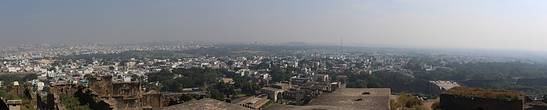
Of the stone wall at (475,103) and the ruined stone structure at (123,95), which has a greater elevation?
the ruined stone structure at (123,95)

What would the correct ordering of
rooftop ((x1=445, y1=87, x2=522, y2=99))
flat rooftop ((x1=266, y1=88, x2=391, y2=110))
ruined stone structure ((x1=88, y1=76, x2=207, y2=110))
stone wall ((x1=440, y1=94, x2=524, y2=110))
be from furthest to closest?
rooftop ((x1=445, y1=87, x2=522, y2=99))
stone wall ((x1=440, y1=94, x2=524, y2=110))
ruined stone structure ((x1=88, y1=76, x2=207, y2=110))
flat rooftop ((x1=266, y1=88, x2=391, y2=110))

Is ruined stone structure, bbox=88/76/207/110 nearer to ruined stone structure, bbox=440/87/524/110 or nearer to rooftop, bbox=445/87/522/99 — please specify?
ruined stone structure, bbox=440/87/524/110

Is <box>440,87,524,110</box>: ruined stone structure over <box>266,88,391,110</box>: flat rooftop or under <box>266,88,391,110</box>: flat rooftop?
under

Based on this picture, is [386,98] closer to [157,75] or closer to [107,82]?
[107,82]

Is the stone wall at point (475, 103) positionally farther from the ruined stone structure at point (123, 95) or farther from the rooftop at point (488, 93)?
the ruined stone structure at point (123, 95)

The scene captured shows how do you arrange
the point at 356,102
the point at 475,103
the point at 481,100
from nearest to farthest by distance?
1. the point at 356,102
2. the point at 481,100
3. the point at 475,103

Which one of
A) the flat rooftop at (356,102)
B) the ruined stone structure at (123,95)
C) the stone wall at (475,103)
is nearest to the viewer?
the flat rooftop at (356,102)

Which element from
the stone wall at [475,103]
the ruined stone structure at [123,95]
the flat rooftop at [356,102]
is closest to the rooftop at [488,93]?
the stone wall at [475,103]

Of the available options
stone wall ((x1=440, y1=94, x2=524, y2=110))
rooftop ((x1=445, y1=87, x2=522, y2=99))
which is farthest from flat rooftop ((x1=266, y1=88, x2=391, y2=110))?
rooftop ((x1=445, y1=87, x2=522, y2=99))

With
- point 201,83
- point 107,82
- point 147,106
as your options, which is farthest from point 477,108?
point 201,83

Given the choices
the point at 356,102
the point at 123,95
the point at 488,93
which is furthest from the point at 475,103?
the point at 123,95

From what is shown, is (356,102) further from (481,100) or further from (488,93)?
(488,93)
